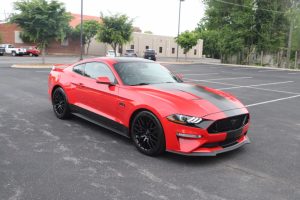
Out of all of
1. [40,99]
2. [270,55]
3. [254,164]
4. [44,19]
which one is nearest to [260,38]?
[270,55]

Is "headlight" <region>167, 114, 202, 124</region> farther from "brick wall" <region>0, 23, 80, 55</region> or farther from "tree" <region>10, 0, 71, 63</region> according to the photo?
"brick wall" <region>0, 23, 80, 55</region>

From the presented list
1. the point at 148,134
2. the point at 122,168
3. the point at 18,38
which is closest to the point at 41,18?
the point at 148,134

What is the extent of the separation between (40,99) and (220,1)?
3860 centimetres

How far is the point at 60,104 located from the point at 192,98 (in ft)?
11.3

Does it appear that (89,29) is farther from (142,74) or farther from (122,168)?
(122,168)

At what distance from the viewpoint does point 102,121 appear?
586cm

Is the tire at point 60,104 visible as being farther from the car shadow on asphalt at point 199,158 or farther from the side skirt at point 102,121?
the car shadow on asphalt at point 199,158

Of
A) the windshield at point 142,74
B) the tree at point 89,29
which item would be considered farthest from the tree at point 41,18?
the tree at point 89,29

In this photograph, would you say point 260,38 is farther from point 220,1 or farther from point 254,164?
point 254,164

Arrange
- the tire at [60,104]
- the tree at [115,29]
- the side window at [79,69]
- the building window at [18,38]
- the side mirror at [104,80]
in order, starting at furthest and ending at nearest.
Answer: the building window at [18,38] → the tree at [115,29] → the tire at [60,104] → the side window at [79,69] → the side mirror at [104,80]

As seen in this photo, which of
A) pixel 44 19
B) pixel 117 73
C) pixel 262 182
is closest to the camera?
pixel 262 182

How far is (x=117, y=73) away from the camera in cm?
576

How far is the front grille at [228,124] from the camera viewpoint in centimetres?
463

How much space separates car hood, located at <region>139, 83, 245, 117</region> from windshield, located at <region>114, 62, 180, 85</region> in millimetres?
281
